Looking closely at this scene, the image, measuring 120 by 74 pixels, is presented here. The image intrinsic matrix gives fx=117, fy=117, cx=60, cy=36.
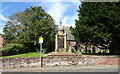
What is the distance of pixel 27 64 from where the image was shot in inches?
475

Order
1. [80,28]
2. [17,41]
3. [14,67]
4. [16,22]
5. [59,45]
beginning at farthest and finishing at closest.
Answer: [16,22] < [17,41] < [59,45] < [80,28] < [14,67]

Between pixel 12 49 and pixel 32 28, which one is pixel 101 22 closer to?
pixel 32 28

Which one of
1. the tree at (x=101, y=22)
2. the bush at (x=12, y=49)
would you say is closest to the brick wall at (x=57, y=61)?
the tree at (x=101, y=22)

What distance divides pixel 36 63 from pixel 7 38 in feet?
83.9

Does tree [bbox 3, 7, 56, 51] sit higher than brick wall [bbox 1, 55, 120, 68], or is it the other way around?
tree [bbox 3, 7, 56, 51]

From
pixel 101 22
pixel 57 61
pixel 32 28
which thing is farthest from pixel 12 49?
pixel 101 22

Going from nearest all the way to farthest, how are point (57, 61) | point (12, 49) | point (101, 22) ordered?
point (57, 61)
point (101, 22)
point (12, 49)

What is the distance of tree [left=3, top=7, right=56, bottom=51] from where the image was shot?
76.7 feet

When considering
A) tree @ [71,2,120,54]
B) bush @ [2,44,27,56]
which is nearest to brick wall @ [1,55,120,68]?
tree @ [71,2,120,54]

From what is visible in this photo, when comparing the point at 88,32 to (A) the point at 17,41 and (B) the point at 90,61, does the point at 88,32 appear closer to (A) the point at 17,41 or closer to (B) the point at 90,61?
(B) the point at 90,61

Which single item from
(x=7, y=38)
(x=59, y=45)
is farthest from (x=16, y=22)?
(x=59, y=45)

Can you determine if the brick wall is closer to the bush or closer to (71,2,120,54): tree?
(71,2,120,54): tree

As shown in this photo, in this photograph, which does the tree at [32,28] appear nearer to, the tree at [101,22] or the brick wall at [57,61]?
the tree at [101,22]

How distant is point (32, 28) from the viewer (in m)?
23.7
